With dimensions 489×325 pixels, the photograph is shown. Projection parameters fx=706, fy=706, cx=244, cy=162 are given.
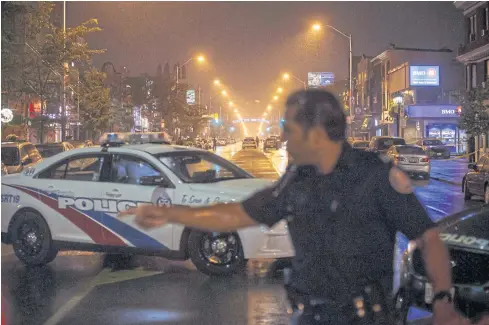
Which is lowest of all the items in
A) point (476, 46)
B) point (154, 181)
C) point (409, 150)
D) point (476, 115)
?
point (154, 181)

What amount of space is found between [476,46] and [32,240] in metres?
37.9

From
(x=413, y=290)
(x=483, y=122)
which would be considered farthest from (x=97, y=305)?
(x=483, y=122)

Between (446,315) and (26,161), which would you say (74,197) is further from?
(26,161)

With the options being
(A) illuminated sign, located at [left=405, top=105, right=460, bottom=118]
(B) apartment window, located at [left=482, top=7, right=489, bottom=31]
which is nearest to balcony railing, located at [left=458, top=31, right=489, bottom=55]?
(B) apartment window, located at [left=482, top=7, right=489, bottom=31]

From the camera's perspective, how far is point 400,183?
283cm

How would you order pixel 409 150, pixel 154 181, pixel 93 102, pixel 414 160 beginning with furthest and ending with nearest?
1. pixel 93 102
2. pixel 409 150
3. pixel 414 160
4. pixel 154 181

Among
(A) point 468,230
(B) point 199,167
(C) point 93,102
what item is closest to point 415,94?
(C) point 93,102

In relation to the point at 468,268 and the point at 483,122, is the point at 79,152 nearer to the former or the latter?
the point at 468,268

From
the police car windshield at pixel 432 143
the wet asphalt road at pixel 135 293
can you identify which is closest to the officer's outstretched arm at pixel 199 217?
the wet asphalt road at pixel 135 293

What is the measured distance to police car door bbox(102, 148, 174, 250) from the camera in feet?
28.7

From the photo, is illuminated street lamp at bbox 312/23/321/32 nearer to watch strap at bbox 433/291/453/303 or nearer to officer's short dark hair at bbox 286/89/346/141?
officer's short dark hair at bbox 286/89/346/141

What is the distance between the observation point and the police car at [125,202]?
27.8ft

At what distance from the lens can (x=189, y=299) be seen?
24.8 feet

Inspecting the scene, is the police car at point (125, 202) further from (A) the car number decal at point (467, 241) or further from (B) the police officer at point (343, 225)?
(B) the police officer at point (343, 225)
